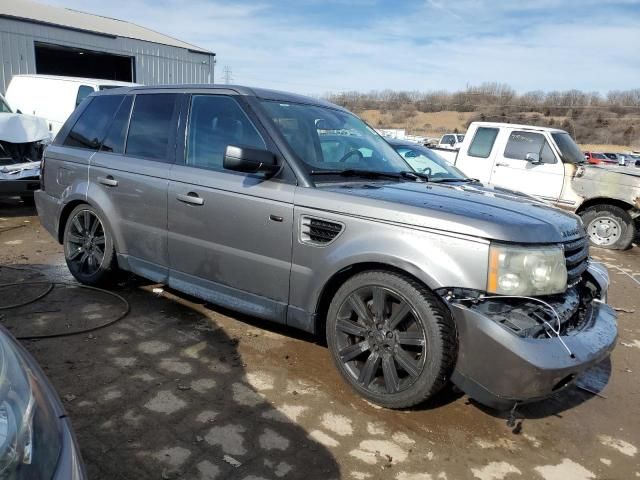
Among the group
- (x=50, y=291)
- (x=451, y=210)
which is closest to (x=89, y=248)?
(x=50, y=291)

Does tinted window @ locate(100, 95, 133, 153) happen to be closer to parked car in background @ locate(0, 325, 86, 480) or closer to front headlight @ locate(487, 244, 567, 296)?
parked car in background @ locate(0, 325, 86, 480)

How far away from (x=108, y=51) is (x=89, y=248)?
67.3 ft

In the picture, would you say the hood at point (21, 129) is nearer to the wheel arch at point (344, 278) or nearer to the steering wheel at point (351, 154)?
the steering wheel at point (351, 154)

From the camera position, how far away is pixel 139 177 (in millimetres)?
4293

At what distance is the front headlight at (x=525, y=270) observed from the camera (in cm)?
276

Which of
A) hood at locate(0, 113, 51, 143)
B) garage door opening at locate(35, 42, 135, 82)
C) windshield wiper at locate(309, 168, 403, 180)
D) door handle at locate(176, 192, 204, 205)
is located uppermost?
garage door opening at locate(35, 42, 135, 82)

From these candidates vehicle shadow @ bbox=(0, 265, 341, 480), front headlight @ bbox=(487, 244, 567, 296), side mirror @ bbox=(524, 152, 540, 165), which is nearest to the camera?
vehicle shadow @ bbox=(0, 265, 341, 480)

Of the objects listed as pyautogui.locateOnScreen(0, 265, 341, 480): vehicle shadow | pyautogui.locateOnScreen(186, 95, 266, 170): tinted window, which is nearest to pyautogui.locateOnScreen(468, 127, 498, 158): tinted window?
pyautogui.locateOnScreen(186, 95, 266, 170): tinted window

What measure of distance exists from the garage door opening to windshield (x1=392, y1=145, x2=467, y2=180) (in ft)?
68.8

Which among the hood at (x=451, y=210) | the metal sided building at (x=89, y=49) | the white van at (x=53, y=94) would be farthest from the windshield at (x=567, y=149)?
the metal sided building at (x=89, y=49)

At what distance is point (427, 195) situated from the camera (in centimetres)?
335

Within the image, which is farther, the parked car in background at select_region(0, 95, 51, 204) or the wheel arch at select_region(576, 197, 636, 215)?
the wheel arch at select_region(576, 197, 636, 215)

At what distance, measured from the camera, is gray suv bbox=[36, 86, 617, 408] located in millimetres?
2779

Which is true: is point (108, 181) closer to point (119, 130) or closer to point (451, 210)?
point (119, 130)
